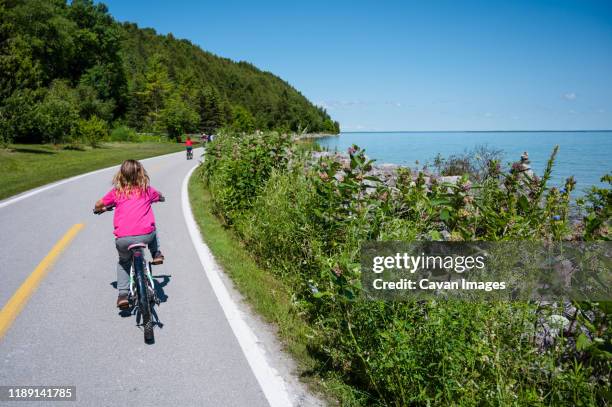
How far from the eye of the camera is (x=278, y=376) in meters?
→ 3.84

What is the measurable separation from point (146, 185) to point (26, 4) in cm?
5875

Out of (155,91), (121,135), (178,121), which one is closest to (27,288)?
(121,135)

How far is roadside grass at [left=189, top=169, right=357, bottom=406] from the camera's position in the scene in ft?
12.1

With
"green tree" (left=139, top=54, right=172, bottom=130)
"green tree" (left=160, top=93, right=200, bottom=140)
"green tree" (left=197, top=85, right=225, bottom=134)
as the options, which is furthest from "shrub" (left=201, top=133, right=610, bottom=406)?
"green tree" (left=197, top=85, right=225, bottom=134)

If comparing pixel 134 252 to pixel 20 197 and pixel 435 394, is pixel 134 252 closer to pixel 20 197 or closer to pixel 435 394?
pixel 435 394

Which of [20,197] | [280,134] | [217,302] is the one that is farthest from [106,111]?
[217,302]

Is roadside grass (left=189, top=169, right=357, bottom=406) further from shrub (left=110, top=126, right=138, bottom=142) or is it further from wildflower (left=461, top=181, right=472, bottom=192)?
shrub (left=110, top=126, right=138, bottom=142)

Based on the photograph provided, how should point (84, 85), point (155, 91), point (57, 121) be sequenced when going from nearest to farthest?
point (57, 121), point (84, 85), point (155, 91)

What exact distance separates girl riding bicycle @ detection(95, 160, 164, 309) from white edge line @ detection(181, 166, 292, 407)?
1087 millimetres

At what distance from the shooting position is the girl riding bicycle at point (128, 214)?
191 inches

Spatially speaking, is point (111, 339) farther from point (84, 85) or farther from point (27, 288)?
point (84, 85)

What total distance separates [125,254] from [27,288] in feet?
6.33

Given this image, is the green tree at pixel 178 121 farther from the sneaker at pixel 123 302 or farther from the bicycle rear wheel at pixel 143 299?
the bicycle rear wheel at pixel 143 299

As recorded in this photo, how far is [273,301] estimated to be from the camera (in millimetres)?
5480
